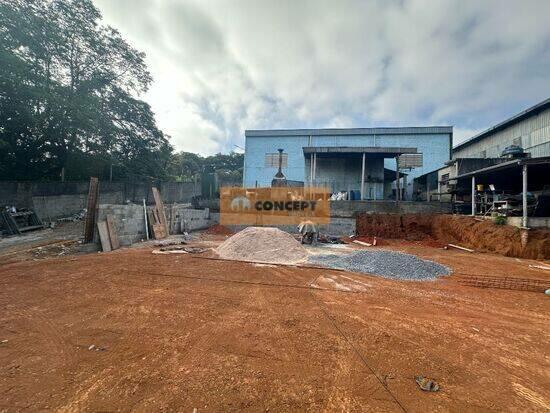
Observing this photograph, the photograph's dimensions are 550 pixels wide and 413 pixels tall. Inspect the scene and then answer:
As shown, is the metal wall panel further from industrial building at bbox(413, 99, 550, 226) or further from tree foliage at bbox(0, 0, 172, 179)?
tree foliage at bbox(0, 0, 172, 179)

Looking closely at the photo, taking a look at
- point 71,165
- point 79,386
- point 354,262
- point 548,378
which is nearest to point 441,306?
point 548,378

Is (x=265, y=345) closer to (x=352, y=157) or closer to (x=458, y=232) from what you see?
(x=458, y=232)

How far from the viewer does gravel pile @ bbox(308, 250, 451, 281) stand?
7.89m

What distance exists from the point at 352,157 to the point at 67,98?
20590mm

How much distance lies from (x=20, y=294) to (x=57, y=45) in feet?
65.1

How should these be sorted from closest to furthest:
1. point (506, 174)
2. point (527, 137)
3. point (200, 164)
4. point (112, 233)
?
1. point (112, 233)
2. point (506, 174)
3. point (527, 137)
4. point (200, 164)

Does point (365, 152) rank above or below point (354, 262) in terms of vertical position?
above

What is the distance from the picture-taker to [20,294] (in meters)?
5.58

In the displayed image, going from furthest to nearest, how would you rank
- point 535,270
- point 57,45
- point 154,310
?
1. point 57,45
2. point 535,270
3. point 154,310

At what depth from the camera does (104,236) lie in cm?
1097

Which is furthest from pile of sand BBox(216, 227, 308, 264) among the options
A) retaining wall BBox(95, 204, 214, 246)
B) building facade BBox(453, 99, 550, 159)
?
building facade BBox(453, 99, 550, 159)

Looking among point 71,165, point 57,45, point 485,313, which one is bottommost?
point 485,313

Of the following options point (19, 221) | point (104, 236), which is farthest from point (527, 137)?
point (19, 221)

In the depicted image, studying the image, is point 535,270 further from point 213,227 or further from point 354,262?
point 213,227
